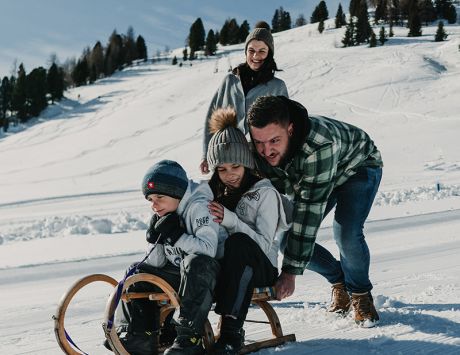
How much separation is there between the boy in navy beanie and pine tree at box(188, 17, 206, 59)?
65.9 meters

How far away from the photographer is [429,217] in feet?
24.4

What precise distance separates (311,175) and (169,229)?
827mm

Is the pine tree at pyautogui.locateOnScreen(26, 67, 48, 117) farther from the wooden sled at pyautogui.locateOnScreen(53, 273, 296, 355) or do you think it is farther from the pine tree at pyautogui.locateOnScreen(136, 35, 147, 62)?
the wooden sled at pyautogui.locateOnScreen(53, 273, 296, 355)

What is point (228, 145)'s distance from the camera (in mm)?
2822

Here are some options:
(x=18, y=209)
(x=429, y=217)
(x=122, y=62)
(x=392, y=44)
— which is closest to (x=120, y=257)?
(x=429, y=217)

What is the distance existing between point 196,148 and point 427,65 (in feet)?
65.6

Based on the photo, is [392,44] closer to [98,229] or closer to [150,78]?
[150,78]

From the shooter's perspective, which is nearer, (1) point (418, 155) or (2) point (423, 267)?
(2) point (423, 267)

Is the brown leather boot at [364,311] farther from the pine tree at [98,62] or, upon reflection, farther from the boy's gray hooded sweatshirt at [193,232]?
the pine tree at [98,62]

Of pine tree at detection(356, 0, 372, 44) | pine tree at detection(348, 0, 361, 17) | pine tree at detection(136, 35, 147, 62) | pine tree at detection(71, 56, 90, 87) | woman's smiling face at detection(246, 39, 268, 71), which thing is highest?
pine tree at detection(348, 0, 361, 17)

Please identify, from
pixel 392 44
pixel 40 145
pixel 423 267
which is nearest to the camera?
pixel 423 267

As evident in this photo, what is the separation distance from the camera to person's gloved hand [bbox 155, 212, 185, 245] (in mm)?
2479

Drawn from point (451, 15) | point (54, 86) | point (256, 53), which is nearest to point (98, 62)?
point (54, 86)

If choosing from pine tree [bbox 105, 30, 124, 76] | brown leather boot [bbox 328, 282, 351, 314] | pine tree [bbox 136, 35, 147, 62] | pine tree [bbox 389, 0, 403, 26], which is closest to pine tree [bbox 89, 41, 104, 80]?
pine tree [bbox 105, 30, 124, 76]
